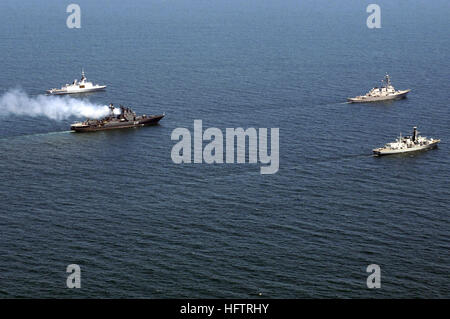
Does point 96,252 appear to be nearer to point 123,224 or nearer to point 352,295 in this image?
point 123,224

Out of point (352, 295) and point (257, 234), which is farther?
point (257, 234)

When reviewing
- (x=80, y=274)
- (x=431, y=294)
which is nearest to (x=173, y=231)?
(x=80, y=274)

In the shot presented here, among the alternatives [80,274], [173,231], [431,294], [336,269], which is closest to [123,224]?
[173,231]
